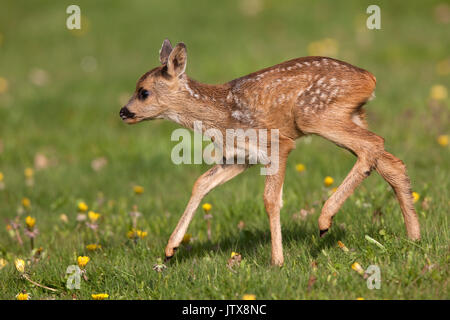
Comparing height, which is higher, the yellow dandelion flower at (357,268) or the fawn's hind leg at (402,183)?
the fawn's hind leg at (402,183)

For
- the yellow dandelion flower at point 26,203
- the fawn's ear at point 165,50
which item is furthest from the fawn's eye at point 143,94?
the yellow dandelion flower at point 26,203

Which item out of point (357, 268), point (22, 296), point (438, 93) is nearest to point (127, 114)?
point (22, 296)

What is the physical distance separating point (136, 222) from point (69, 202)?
145cm

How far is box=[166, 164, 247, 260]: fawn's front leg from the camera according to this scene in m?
5.32

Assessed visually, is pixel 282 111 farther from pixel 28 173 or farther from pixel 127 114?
pixel 28 173

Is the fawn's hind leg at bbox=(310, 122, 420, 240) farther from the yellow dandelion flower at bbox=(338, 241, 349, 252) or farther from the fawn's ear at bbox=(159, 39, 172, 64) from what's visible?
the fawn's ear at bbox=(159, 39, 172, 64)

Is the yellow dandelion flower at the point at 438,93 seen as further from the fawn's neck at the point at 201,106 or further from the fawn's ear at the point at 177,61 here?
the fawn's ear at the point at 177,61

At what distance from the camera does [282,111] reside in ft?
17.2

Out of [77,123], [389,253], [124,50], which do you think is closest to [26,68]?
[124,50]

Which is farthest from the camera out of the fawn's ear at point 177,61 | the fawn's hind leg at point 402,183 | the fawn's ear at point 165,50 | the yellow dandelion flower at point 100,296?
the fawn's ear at point 165,50

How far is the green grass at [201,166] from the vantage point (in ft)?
15.9

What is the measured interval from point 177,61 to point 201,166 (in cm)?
345

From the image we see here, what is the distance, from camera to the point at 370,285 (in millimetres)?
4410

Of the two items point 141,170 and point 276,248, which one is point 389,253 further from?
point 141,170
